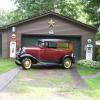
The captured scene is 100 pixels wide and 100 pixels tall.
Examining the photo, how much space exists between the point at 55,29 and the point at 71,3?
1339 cm

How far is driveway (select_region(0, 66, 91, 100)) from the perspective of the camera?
13656 mm

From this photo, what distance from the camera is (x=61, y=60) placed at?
25.1 meters

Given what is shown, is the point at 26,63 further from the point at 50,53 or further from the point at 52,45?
the point at 52,45

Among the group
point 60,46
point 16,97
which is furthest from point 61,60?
point 16,97

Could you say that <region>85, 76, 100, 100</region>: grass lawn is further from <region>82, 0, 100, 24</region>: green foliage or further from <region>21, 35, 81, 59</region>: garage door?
<region>21, 35, 81, 59</region>: garage door

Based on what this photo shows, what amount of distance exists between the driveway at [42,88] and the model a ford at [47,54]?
11.6 feet

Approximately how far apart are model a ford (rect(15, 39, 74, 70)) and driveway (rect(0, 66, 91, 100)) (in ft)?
11.6

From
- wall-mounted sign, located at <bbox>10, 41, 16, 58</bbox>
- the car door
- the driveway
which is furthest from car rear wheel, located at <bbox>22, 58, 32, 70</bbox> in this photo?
wall-mounted sign, located at <bbox>10, 41, 16, 58</bbox>

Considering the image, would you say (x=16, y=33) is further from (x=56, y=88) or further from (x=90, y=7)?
(x=56, y=88)

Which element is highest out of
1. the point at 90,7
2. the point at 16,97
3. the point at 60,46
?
the point at 90,7

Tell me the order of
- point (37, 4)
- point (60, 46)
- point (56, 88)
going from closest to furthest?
point (56, 88)
point (60, 46)
point (37, 4)

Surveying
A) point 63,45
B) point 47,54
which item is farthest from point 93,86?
point 63,45

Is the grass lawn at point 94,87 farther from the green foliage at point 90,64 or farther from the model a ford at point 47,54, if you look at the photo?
the green foliage at point 90,64

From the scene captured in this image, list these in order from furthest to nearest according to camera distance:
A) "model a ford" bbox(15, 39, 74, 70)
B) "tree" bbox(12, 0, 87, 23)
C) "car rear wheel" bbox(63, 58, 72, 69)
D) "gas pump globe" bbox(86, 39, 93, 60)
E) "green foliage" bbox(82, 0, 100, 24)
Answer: "tree" bbox(12, 0, 87, 23) < "gas pump globe" bbox(86, 39, 93, 60) < "green foliage" bbox(82, 0, 100, 24) < "car rear wheel" bbox(63, 58, 72, 69) < "model a ford" bbox(15, 39, 74, 70)
